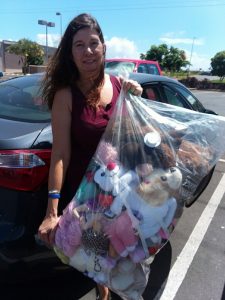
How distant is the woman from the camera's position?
1.92 m

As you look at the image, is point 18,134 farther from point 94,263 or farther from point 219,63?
point 219,63

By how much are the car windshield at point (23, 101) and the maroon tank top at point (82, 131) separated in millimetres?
468

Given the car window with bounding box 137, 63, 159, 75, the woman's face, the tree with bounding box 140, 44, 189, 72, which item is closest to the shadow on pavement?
the woman's face

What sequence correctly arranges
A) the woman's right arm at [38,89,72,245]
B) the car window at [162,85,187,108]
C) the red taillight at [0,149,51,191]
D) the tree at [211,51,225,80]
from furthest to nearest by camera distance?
1. the tree at [211,51,225,80]
2. the car window at [162,85,187,108]
3. the red taillight at [0,149,51,191]
4. the woman's right arm at [38,89,72,245]

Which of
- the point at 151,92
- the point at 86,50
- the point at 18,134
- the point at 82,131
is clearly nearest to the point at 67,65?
the point at 86,50

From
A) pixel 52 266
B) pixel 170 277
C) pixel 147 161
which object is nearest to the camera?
pixel 147 161

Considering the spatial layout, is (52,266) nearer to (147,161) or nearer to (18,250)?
(18,250)

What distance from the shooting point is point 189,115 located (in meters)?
2.40

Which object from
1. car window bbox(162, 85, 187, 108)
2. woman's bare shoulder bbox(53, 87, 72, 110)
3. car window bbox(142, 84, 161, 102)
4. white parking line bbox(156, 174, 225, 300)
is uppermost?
woman's bare shoulder bbox(53, 87, 72, 110)

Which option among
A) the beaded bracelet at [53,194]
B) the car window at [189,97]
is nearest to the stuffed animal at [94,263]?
the beaded bracelet at [53,194]

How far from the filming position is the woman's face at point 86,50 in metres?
1.93

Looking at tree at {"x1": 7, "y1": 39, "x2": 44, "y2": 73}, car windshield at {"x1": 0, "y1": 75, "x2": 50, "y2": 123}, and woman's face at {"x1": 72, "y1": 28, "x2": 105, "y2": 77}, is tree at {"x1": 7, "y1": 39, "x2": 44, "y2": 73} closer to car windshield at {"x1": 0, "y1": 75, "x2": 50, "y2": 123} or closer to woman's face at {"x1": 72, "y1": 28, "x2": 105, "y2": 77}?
car windshield at {"x1": 0, "y1": 75, "x2": 50, "y2": 123}

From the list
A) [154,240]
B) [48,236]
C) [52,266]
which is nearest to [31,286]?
[52,266]

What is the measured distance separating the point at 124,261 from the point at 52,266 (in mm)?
667
